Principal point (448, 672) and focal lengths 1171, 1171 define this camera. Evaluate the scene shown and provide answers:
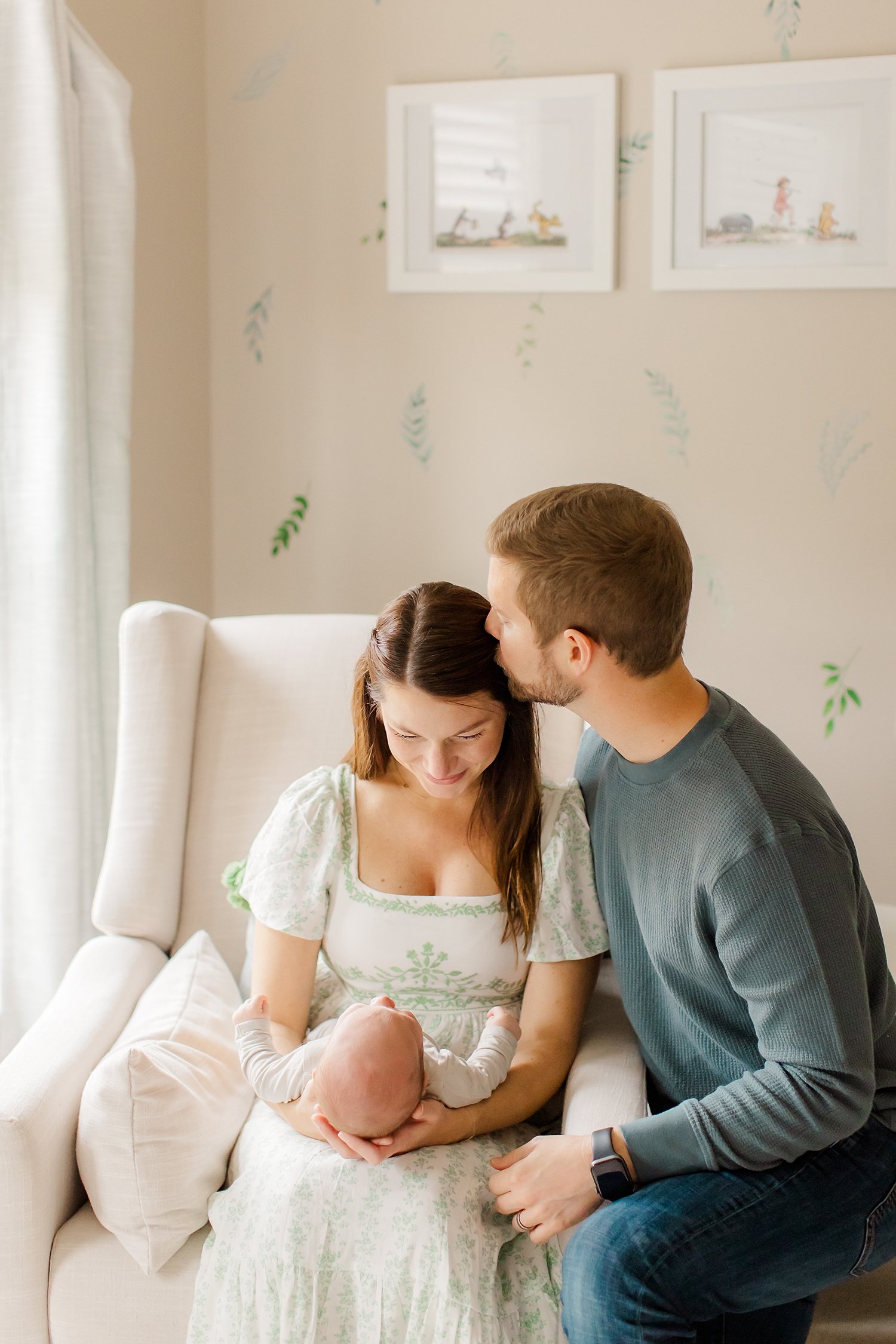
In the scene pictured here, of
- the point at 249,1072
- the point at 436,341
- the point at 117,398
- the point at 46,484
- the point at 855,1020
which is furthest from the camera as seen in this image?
the point at 436,341

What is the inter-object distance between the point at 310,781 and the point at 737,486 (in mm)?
1364

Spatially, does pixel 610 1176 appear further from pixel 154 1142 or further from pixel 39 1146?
pixel 39 1146

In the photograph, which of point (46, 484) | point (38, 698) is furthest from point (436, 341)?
point (38, 698)

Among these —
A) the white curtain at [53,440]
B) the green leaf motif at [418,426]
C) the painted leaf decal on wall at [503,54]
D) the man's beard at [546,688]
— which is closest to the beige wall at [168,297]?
the white curtain at [53,440]

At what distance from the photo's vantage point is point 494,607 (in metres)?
1.28

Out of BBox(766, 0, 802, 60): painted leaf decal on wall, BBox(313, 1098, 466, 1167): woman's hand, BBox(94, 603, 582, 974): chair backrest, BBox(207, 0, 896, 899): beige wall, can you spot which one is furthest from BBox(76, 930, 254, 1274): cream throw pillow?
BBox(766, 0, 802, 60): painted leaf decal on wall

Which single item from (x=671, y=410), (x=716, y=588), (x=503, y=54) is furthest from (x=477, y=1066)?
(x=503, y=54)

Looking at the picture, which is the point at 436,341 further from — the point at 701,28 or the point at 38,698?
the point at 38,698

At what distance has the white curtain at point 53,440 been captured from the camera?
188cm

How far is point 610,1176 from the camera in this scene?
1208mm

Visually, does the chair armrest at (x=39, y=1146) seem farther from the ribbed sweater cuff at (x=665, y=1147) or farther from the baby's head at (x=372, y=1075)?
the ribbed sweater cuff at (x=665, y=1147)

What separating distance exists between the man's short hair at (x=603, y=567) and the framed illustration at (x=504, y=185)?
1439 millimetres

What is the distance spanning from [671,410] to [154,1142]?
71.8 inches

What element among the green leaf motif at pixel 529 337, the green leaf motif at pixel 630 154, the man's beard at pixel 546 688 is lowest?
the man's beard at pixel 546 688
